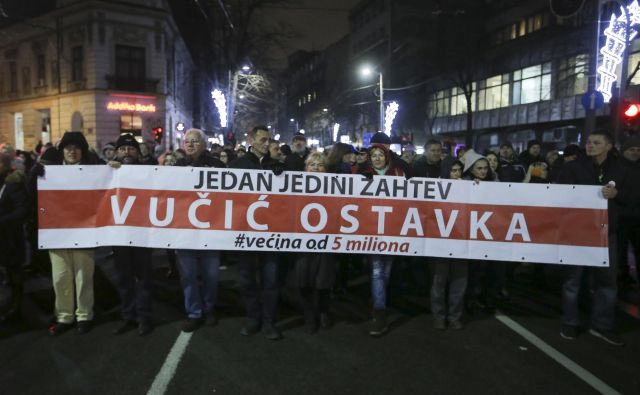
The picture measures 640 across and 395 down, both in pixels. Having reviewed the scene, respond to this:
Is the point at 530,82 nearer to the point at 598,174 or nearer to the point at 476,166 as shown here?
the point at 598,174

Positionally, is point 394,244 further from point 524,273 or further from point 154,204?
point 524,273

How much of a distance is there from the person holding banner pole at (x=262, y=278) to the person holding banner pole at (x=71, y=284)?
1.52m

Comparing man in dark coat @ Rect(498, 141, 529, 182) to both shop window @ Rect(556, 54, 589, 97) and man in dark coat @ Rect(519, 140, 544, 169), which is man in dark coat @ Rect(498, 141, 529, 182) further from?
shop window @ Rect(556, 54, 589, 97)

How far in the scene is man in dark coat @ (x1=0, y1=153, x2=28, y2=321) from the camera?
504 cm

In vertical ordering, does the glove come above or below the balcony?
below

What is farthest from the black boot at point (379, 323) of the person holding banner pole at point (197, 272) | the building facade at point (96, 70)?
the building facade at point (96, 70)

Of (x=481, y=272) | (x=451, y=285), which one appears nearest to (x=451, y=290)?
(x=451, y=285)

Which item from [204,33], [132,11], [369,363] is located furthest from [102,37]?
[369,363]

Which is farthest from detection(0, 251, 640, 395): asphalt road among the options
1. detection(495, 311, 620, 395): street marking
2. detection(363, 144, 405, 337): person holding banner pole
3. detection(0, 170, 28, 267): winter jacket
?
detection(0, 170, 28, 267): winter jacket

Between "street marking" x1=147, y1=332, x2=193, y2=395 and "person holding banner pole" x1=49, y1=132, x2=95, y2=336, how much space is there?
100 cm

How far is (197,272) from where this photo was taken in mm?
5102

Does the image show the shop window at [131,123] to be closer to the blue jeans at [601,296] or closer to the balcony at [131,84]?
the balcony at [131,84]

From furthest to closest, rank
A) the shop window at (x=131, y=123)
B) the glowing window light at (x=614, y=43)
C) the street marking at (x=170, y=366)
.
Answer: the shop window at (x=131, y=123)
the glowing window light at (x=614, y=43)
the street marking at (x=170, y=366)

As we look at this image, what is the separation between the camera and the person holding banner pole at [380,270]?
496cm
